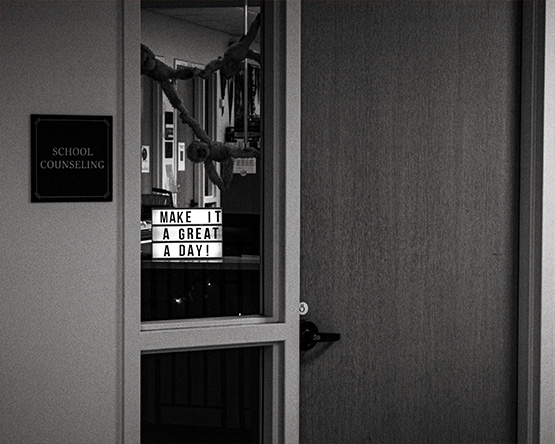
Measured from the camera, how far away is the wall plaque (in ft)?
10.7

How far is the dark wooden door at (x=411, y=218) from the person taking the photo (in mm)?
3652

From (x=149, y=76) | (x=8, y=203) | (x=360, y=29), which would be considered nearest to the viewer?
(x=8, y=203)

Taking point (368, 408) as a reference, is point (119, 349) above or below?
above

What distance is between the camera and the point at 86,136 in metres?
3.30

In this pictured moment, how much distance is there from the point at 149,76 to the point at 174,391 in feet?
3.22

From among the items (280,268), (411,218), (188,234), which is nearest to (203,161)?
(188,234)

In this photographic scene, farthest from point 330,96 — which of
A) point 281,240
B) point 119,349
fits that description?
point 119,349

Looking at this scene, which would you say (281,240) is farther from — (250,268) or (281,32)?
(281,32)

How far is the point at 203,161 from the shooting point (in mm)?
3535

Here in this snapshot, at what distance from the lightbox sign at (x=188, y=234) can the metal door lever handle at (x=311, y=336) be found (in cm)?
36

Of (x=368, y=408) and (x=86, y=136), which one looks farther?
(x=368, y=408)

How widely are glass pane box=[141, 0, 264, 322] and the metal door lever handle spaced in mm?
161

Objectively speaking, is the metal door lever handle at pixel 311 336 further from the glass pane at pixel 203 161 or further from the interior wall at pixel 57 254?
the interior wall at pixel 57 254

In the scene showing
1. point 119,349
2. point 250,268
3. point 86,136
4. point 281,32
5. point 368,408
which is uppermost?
point 281,32
